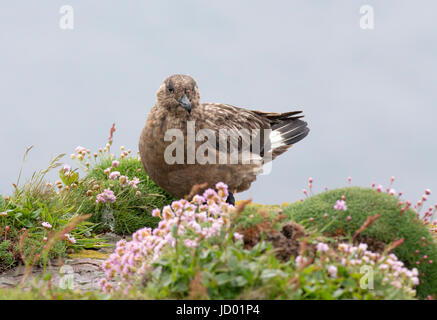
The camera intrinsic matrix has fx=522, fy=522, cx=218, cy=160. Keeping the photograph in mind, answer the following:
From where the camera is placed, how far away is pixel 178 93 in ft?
21.6

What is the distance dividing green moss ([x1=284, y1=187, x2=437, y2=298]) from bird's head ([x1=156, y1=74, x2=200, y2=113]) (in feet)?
6.68

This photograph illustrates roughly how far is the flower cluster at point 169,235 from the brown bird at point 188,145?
2.14 metres

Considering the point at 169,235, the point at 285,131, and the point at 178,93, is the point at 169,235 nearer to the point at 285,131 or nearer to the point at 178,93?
the point at 178,93

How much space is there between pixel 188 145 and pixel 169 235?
2707mm

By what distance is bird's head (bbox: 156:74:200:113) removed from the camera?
6.59 metres

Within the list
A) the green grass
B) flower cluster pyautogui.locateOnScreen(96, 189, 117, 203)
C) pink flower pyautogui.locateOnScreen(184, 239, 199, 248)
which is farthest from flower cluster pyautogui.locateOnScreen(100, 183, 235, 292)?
the green grass

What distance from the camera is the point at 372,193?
18.3 feet

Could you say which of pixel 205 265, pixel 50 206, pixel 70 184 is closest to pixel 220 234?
pixel 205 265

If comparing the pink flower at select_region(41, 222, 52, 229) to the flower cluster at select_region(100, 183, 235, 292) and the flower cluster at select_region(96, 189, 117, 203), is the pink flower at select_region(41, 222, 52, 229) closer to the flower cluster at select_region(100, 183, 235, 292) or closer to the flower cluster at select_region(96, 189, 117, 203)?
the flower cluster at select_region(96, 189, 117, 203)
